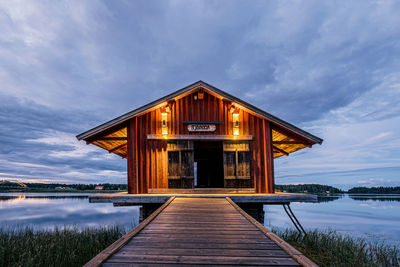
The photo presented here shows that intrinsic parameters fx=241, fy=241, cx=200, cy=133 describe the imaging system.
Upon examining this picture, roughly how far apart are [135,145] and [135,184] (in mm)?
1758

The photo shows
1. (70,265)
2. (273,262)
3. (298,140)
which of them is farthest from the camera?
(298,140)

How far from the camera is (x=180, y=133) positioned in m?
11.4

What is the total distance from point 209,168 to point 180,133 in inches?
359

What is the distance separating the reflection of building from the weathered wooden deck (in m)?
5.95

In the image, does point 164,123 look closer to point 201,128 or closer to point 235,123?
point 201,128

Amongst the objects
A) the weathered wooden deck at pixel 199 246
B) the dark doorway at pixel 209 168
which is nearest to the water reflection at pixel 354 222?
the dark doorway at pixel 209 168

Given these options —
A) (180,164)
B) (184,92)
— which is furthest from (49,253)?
(184,92)

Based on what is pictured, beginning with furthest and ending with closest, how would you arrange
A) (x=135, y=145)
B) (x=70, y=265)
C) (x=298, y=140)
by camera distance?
(x=298, y=140) → (x=135, y=145) → (x=70, y=265)

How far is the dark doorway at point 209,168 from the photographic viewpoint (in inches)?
715

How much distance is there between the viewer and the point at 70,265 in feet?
25.4

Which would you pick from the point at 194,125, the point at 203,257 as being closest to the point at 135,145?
the point at 194,125

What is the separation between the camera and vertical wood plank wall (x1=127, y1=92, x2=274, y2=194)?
36.0 feet

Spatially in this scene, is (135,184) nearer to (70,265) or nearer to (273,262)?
(70,265)

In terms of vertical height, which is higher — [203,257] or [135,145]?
[135,145]
